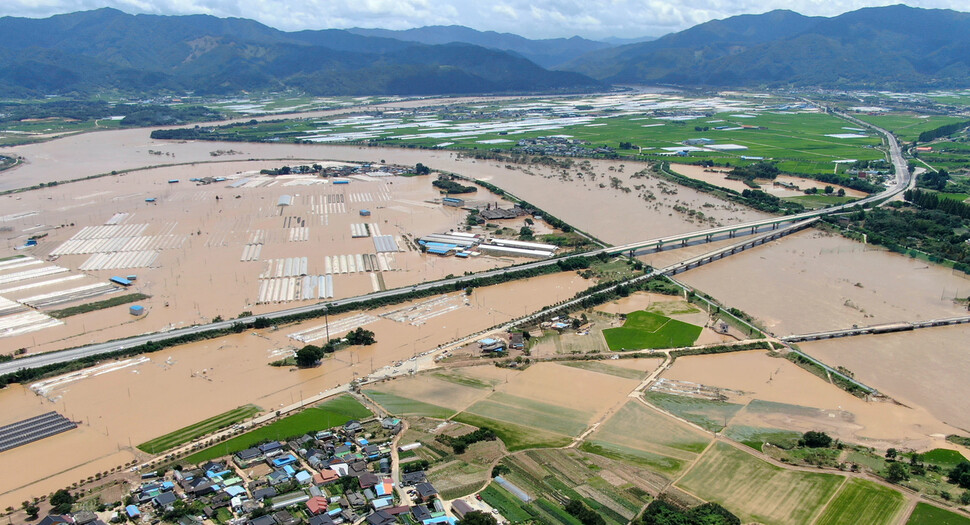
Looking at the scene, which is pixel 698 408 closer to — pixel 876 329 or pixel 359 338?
pixel 876 329

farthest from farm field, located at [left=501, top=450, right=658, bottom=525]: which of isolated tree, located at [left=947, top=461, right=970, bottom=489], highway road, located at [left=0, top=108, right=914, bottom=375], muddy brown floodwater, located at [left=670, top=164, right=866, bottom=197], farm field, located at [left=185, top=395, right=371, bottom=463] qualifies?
muddy brown floodwater, located at [left=670, top=164, right=866, bottom=197]

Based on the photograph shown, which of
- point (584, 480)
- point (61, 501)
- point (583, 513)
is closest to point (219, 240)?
point (61, 501)

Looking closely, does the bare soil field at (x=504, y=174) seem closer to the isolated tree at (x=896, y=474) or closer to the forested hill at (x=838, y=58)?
the isolated tree at (x=896, y=474)

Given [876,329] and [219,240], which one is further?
[219,240]

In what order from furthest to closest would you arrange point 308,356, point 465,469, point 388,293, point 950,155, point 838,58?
point 838,58, point 950,155, point 388,293, point 308,356, point 465,469

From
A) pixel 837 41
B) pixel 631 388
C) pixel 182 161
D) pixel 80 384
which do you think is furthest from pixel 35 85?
pixel 837 41

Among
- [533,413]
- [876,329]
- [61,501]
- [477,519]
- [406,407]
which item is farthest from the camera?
[876,329]
